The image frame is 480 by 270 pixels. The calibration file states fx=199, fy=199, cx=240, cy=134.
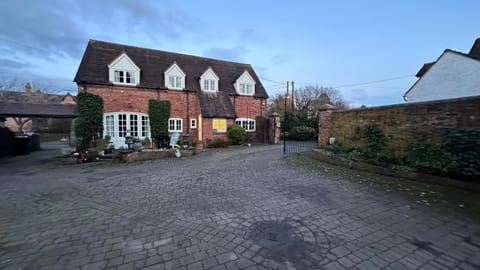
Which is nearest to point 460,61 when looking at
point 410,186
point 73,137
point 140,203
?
point 410,186

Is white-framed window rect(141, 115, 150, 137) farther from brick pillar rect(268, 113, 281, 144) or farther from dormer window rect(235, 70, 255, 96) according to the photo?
brick pillar rect(268, 113, 281, 144)

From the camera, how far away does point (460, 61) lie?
501 inches

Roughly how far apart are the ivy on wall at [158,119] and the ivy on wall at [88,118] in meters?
3.43

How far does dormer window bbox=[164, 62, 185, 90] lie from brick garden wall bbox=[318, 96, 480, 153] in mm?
13058

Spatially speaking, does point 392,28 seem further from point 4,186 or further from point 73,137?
point 73,137

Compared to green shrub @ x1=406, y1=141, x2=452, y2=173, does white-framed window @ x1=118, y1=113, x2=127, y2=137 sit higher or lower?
higher

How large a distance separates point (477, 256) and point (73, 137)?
19.5m

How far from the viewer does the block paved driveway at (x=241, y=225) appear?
266cm

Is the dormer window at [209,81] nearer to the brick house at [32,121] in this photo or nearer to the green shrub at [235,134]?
the green shrub at [235,134]

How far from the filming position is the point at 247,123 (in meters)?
20.2

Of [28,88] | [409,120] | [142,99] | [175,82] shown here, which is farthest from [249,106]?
[28,88]

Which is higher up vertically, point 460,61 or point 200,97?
point 460,61

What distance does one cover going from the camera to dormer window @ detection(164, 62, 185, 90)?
17.1m

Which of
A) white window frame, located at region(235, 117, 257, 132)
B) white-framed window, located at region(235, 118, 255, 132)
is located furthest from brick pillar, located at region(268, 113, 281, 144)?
white-framed window, located at region(235, 118, 255, 132)
